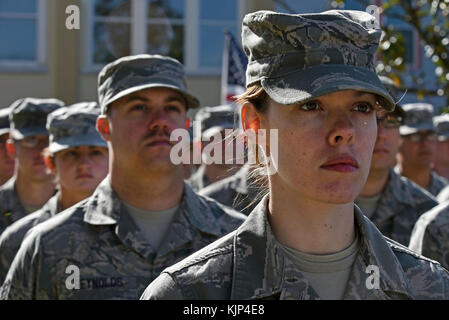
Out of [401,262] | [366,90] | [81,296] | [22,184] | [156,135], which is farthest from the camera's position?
[22,184]

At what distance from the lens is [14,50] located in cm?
1551

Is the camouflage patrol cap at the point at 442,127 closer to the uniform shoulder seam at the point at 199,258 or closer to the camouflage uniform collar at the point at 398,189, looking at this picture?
the camouflage uniform collar at the point at 398,189

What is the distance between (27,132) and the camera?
803 centimetres

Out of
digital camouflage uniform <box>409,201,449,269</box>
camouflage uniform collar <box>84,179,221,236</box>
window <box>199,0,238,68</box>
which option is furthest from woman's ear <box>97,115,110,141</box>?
window <box>199,0,238,68</box>

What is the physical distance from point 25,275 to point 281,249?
2.20 metres

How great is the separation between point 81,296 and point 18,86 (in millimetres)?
10885

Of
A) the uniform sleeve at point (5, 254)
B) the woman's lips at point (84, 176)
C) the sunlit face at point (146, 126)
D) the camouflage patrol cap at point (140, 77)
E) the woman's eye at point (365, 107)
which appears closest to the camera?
the woman's eye at point (365, 107)

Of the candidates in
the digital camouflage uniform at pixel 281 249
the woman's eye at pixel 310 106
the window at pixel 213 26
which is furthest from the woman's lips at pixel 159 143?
the window at pixel 213 26

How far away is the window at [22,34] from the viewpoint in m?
15.3

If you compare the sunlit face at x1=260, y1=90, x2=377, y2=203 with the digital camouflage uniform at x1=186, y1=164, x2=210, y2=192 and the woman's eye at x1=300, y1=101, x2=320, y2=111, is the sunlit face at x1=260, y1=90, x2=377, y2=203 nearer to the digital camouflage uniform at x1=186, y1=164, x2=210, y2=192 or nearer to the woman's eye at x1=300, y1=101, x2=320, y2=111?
the woman's eye at x1=300, y1=101, x2=320, y2=111

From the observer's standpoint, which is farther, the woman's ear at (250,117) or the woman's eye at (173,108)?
the woman's eye at (173,108)

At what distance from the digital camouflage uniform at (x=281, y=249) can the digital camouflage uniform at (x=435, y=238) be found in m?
2.27
